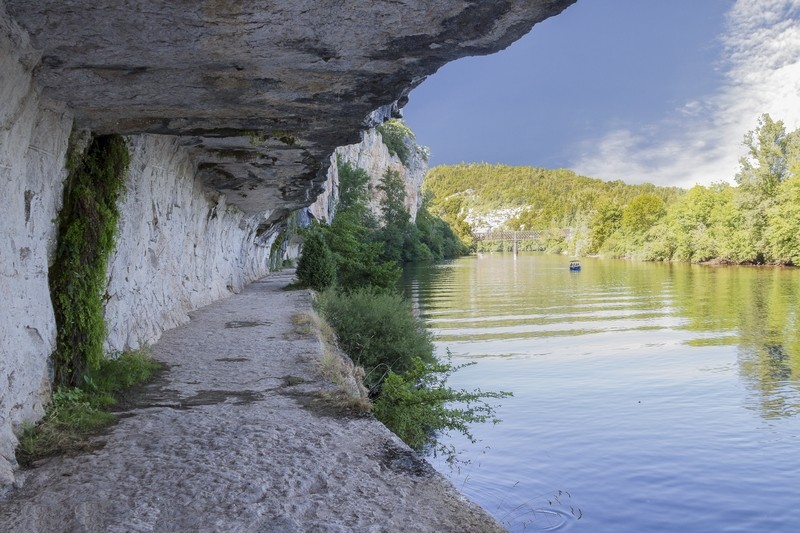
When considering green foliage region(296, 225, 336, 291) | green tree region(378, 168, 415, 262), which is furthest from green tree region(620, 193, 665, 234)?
green foliage region(296, 225, 336, 291)

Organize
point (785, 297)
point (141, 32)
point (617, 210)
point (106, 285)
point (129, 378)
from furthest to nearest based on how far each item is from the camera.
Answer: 1. point (617, 210)
2. point (785, 297)
3. point (106, 285)
4. point (129, 378)
5. point (141, 32)

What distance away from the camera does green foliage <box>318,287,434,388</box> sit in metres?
11.6

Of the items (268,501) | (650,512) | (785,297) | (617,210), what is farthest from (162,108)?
(617,210)

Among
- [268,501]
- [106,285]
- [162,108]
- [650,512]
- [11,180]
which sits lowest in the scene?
[650,512]

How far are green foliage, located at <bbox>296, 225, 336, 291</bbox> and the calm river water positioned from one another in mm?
3609

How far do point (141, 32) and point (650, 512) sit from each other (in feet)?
21.5

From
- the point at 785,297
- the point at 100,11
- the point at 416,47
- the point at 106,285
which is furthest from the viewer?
the point at 785,297

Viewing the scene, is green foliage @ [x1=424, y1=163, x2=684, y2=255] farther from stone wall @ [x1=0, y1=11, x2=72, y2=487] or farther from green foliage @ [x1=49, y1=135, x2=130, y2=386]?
stone wall @ [x1=0, y1=11, x2=72, y2=487]

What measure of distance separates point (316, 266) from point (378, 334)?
6910 mm

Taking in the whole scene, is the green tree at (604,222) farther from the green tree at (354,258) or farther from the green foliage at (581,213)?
the green tree at (354,258)

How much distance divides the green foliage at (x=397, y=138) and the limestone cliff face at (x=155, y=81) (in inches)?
3054

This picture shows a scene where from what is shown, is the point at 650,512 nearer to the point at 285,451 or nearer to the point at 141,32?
the point at 285,451

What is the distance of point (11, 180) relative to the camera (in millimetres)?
4332

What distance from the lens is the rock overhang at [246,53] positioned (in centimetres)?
335
